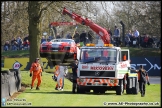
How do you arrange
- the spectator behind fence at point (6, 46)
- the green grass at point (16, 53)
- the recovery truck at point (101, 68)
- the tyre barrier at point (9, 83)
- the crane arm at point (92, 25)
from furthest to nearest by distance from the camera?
the spectator behind fence at point (6, 46) < the green grass at point (16, 53) < the crane arm at point (92, 25) < the recovery truck at point (101, 68) < the tyre barrier at point (9, 83)

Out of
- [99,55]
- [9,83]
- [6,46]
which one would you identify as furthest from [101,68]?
[6,46]

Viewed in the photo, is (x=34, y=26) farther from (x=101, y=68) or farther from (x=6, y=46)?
(x=6, y=46)

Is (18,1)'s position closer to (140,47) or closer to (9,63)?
(9,63)

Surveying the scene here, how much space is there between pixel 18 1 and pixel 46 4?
309 centimetres

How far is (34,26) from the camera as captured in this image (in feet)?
110

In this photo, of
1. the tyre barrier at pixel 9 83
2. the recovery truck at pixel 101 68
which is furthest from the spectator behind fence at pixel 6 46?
the recovery truck at pixel 101 68

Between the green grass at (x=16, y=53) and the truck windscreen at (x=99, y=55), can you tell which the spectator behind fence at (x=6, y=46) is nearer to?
the green grass at (x=16, y=53)

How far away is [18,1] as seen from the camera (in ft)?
102

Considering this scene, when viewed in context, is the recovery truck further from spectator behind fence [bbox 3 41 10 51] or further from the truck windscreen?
spectator behind fence [bbox 3 41 10 51]

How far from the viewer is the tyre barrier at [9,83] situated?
20.5 m

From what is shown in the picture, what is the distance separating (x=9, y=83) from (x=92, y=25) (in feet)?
40.7

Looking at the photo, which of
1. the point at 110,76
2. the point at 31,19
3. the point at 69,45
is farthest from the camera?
the point at 69,45

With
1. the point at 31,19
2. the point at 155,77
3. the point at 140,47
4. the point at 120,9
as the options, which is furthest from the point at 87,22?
the point at 120,9

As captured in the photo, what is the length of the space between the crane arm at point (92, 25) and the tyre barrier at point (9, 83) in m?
8.28
